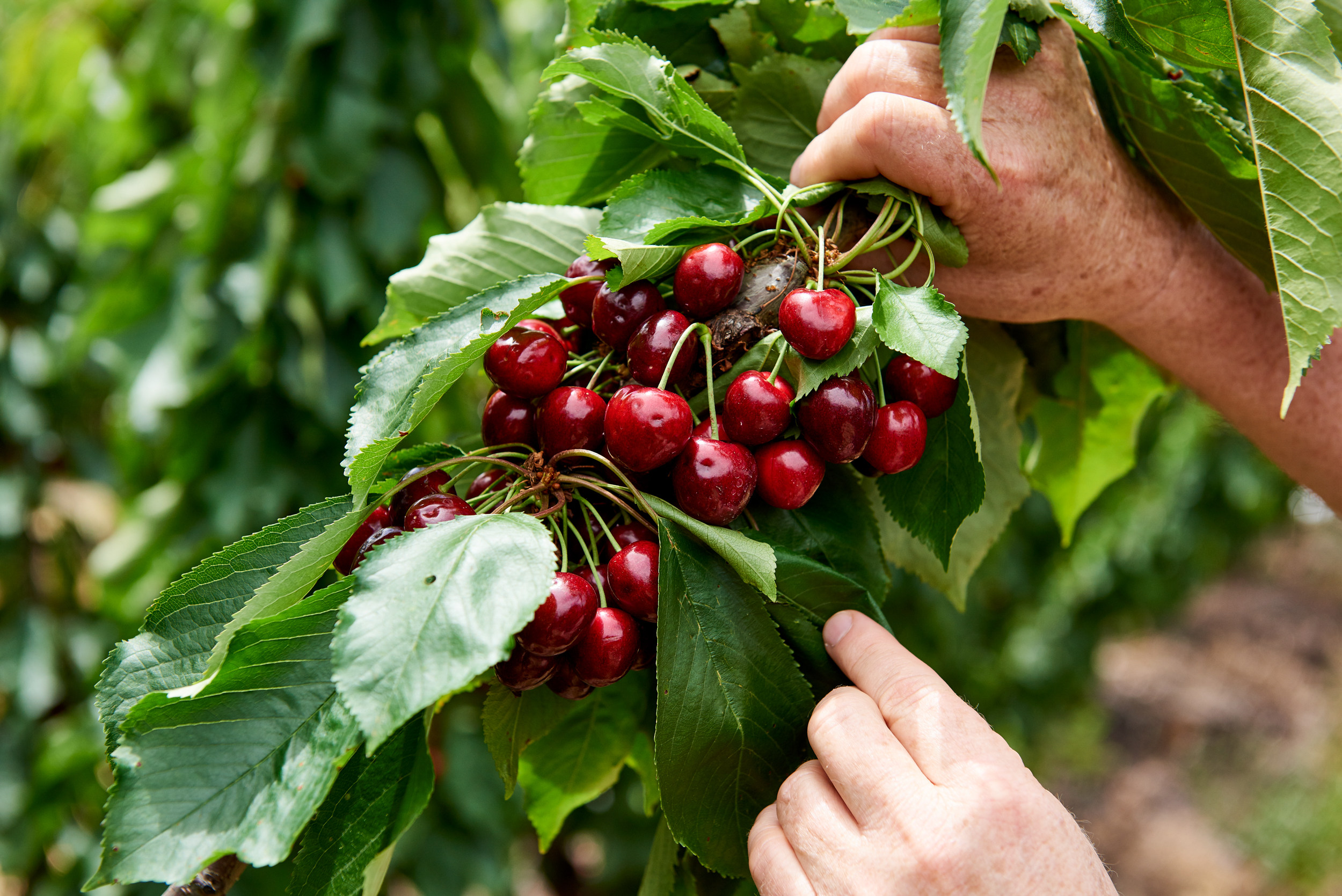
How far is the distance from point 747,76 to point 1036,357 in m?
0.43

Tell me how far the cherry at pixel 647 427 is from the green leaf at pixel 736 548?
35 mm

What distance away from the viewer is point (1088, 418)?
0.98 meters

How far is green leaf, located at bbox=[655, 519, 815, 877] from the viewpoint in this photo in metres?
0.53

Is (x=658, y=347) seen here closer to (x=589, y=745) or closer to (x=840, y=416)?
(x=840, y=416)

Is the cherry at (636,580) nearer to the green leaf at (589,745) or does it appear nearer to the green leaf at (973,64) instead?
the green leaf at (589,745)

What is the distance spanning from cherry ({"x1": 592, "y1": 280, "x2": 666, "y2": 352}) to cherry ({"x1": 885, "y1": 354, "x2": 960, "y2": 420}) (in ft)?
0.55

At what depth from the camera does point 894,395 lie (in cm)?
61

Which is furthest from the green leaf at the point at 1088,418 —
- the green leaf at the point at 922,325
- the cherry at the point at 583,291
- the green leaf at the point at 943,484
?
the cherry at the point at 583,291

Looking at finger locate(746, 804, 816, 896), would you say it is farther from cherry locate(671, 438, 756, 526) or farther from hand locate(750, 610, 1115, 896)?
cherry locate(671, 438, 756, 526)

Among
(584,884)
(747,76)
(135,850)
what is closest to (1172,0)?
(747,76)

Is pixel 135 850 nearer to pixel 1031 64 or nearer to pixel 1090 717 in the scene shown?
pixel 1031 64

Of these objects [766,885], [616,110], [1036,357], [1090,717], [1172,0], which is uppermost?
[1172,0]

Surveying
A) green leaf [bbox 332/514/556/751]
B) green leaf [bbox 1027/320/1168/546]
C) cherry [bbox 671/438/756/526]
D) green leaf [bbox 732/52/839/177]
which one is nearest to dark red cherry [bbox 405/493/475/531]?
green leaf [bbox 332/514/556/751]

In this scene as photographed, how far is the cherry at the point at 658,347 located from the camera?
555mm
